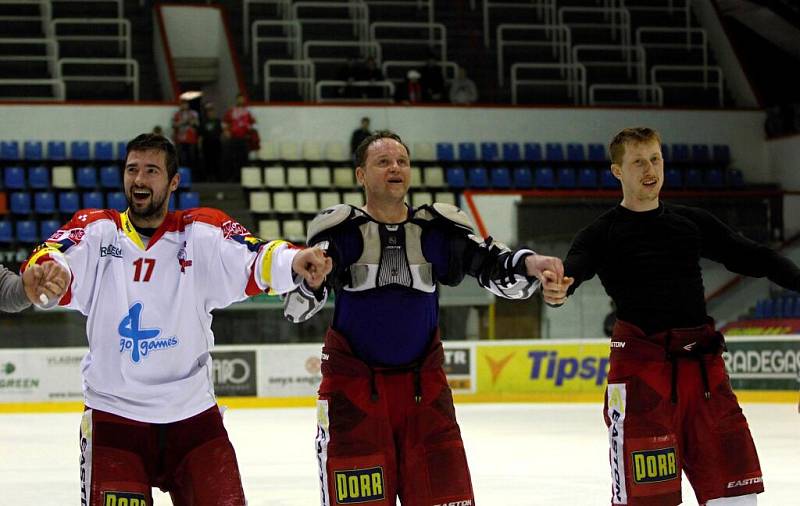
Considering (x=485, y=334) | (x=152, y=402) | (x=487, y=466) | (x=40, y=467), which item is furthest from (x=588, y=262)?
(x=485, y=334)

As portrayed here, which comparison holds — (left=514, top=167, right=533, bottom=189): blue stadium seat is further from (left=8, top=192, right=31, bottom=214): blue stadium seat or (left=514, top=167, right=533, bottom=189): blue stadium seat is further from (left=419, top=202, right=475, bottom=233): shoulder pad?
(left=419, top=202, right=475, bottom=233): shoulder pad

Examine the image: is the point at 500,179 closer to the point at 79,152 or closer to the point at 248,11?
the point at 248,11

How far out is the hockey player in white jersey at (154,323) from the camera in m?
4.57

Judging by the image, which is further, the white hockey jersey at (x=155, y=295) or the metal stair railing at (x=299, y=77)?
the metal stair railing at (x=299, y=77)

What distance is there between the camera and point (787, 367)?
1599cm

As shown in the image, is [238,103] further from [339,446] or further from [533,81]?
[339,446]

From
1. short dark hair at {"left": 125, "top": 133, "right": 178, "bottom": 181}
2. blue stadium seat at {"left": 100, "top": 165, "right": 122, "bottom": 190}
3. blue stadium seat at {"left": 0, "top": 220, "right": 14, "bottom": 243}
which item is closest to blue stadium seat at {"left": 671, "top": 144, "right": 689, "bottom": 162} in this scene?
blue stadium seat at {"left": 100, "top": 165, "right": 122, "bottom": 190}

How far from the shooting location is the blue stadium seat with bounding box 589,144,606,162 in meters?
23.1

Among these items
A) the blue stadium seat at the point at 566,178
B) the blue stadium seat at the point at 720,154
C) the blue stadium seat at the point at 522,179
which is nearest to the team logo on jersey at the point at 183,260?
the blue stadium seat at the point at 522,179

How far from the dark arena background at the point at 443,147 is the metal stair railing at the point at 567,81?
0.07 meters

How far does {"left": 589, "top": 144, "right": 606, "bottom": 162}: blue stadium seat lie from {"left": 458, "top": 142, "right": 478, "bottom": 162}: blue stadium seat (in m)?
2.16

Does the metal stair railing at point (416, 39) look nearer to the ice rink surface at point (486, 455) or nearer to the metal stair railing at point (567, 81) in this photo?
the metal stair railing at point (567, 81)

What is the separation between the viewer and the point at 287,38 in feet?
79.4

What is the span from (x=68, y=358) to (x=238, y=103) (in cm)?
723
